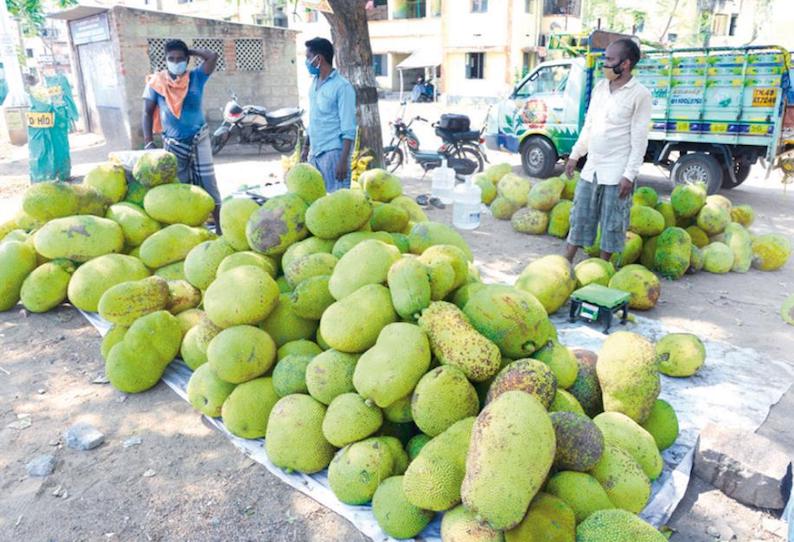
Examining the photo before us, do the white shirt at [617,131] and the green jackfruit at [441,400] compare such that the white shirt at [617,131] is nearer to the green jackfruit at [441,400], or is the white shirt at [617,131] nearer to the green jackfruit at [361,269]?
the green jackfruit at [361,269]

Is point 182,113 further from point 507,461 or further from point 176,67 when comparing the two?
point 507,461

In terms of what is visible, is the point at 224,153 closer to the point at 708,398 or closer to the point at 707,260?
the point at 707,260

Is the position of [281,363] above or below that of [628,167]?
below

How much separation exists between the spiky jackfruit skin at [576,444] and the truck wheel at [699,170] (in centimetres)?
790

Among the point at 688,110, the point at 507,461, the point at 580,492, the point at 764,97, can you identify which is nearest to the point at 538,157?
the point at 688,110

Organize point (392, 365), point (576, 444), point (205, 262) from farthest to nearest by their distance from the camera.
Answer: point (205, 262), point (392, 365), point (576, 444)

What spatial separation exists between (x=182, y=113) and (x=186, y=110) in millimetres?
48

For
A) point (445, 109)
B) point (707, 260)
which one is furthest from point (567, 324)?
point (445, 109)

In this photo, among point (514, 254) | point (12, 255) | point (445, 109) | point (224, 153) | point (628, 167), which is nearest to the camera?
point (12, 255)

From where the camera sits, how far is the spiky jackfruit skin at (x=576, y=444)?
2033 millimetres

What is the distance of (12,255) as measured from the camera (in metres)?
4.09

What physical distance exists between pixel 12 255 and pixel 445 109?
22.3 meters

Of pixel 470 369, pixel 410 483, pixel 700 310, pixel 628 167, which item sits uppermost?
pixel 628 167

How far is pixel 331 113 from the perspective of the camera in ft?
17.0
